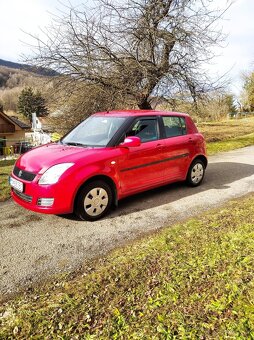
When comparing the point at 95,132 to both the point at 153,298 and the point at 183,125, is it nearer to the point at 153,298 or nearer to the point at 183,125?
the point at 183,125

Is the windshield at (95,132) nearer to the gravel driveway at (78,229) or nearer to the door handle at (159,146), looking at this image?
the door handle at (159,146)

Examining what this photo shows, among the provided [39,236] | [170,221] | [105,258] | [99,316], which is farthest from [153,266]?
[39,236]

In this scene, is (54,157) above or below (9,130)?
above

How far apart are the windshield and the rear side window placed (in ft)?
3.29

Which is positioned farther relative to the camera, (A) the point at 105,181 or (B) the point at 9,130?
(B) the point at 9,130

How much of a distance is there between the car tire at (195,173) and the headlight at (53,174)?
2.91 metres

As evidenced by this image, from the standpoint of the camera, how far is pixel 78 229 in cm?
373

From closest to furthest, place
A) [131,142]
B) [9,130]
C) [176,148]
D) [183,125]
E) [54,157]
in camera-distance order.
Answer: [54,157] < [131,142] < [176,148] < [183,125] < [9,130]

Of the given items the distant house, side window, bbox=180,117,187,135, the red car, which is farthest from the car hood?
the distant house

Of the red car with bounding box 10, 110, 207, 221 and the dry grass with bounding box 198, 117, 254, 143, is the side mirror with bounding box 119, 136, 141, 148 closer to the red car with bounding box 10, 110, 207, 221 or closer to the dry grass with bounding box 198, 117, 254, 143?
the red car with bounding box 10, 110, 207, 221

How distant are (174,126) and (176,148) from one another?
0.50 m

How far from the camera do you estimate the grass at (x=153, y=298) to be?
6.31ft

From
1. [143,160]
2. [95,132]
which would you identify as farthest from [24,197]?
[143,160]

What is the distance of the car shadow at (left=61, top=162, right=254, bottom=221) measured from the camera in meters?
4.60
